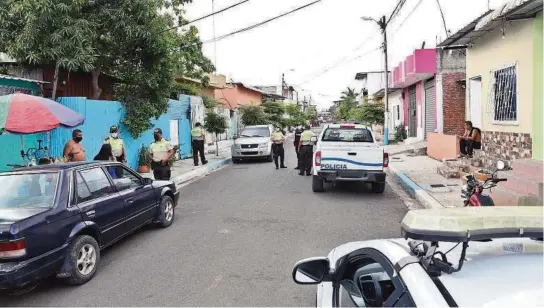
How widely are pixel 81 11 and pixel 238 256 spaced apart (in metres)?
9.62

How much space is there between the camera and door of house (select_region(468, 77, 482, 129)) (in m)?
12.9

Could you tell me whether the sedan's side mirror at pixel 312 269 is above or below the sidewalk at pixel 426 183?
above

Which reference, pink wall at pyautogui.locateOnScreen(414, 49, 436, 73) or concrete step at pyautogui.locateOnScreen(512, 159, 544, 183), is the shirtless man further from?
pink wall at pyautogui.locateOnScreen(414, 49, 436, 73)

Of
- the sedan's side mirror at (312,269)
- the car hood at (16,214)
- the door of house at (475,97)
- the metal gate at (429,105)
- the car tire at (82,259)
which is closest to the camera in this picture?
the sedan's side mirror at (312,269)

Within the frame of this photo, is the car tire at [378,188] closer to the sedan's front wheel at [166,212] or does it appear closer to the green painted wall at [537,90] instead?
the green painted wall at [537,90]

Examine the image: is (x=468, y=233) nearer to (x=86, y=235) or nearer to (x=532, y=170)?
(x=86, y=235)

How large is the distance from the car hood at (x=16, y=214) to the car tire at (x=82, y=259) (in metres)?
0.53

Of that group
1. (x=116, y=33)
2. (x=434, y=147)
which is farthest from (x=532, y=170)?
(x=116, y=33)

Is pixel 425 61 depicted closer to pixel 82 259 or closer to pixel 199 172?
pixel 199 172

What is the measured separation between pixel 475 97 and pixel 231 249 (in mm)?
10567

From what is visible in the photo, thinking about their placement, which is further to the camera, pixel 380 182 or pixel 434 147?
pixel 434 147

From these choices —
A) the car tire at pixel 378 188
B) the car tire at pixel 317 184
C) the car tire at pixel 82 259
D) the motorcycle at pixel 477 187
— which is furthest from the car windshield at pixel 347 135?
the car tire at pixel 82 259

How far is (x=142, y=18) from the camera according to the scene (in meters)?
12.8

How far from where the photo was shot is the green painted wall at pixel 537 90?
8.45 metres
